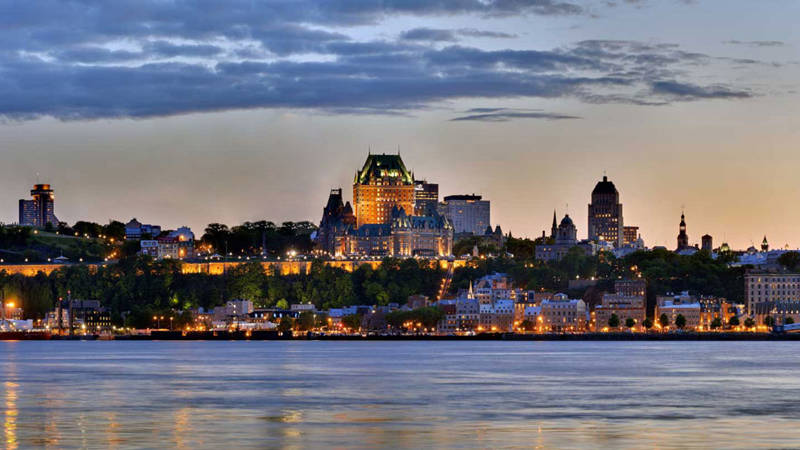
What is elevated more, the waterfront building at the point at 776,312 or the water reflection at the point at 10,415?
the waterfront building at the point at 776,312

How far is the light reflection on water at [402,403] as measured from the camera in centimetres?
5066

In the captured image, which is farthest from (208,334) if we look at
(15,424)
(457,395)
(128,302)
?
(15,424)

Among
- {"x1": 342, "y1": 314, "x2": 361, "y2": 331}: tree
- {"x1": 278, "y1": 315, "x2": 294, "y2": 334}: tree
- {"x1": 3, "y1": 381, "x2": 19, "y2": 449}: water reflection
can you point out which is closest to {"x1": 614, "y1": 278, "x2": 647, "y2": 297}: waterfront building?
{"x1": 342, "y1": 314, "x2": 361, "y2": 331}: tree

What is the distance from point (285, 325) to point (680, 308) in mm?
44526

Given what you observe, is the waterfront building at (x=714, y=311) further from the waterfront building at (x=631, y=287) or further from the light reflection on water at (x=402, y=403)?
the light reflection on water at (x=402, y=403)

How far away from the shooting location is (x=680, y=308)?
595ft

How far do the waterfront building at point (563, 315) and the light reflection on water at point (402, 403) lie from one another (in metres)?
72.5

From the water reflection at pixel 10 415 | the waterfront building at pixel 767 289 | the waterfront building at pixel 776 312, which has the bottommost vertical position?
the water reflection at pixel 10 415

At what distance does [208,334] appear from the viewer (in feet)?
587

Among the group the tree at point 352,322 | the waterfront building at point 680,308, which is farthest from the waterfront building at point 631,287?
the tree at point 352,322

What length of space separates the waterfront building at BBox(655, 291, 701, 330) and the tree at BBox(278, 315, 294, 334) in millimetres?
41742

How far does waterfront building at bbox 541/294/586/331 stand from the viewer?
180 meters

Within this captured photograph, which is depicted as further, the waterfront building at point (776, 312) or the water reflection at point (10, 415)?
the waterfront building at point (776, 312)

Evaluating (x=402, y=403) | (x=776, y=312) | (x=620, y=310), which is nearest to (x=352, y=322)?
(x=620, y=310)
